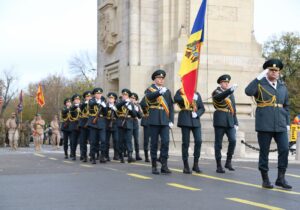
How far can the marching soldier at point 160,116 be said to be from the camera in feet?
37.9

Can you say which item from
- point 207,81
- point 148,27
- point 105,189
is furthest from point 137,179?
point 148,27

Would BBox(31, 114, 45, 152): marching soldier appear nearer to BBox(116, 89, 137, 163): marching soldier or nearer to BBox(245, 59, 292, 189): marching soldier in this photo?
BBox(116, 89, 137, 163): marching soldier

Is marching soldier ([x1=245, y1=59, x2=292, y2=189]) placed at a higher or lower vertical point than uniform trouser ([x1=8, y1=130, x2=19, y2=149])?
higher

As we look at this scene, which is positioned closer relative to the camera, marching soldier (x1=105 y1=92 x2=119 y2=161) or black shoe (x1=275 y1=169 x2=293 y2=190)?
black shoe (x1=275 y1=169 x2=293 y2=190)

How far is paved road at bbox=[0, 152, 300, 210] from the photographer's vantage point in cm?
761

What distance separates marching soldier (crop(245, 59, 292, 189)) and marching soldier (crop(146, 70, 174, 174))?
254 centimetres

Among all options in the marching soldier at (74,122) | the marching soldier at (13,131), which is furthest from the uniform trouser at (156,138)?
the marching soldier at (13,131)

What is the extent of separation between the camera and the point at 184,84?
38.9 ft

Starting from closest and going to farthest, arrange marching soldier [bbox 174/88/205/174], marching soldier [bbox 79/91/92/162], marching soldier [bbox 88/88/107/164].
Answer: marching soldier [bbox 174/88/205/174], marching soldier [bbox 88/88/107/164], marching soldier [bbox 79/91/92/162]

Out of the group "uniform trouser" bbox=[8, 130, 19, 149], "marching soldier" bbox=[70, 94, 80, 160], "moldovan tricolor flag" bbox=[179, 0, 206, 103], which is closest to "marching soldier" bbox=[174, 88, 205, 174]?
"moldovan tricolor flag" bbox=[179, 0, 206, 103]

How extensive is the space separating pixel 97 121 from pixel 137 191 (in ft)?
21.8

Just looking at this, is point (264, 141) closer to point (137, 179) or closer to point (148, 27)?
point (137, 179)

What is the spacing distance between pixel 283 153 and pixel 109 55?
17957 millimetres

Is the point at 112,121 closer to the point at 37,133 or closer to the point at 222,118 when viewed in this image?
the point at 222,118
